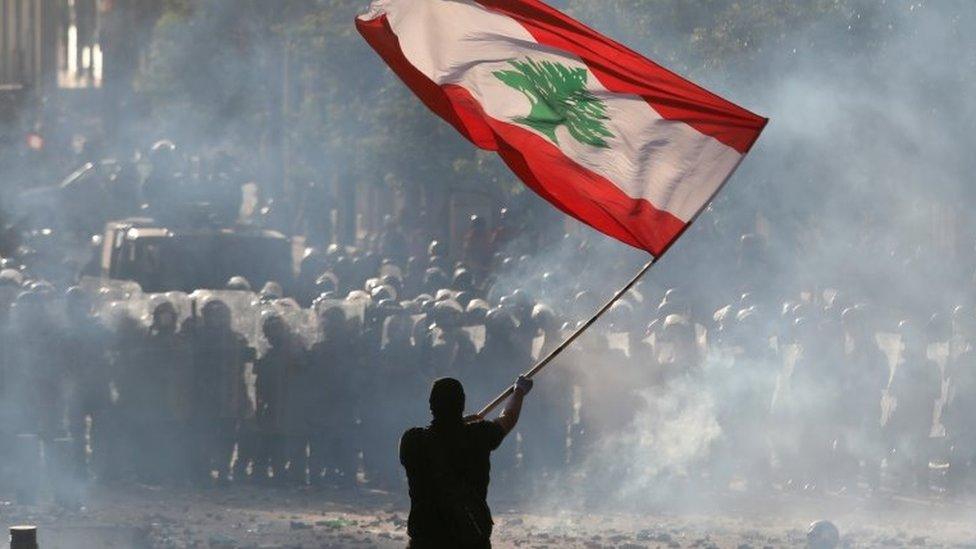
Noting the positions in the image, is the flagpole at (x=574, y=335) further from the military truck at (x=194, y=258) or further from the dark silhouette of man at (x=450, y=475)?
the military truck at (x=194, y=258)

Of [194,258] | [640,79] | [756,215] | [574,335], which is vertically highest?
[756,215]

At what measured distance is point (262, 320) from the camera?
14.1m

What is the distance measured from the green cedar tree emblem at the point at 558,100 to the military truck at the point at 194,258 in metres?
13.3

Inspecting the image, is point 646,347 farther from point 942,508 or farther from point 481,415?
point 481,415

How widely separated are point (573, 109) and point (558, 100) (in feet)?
0.19

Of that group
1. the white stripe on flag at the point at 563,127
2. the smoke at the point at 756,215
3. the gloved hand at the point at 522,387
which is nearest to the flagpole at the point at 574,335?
the gloved hand at the point at 522,387

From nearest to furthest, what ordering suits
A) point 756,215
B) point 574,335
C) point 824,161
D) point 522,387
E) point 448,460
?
point 448,460 → point 574,335 → point 522,387 → point 824,161 → point 756,215

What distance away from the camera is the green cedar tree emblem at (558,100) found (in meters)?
7.45

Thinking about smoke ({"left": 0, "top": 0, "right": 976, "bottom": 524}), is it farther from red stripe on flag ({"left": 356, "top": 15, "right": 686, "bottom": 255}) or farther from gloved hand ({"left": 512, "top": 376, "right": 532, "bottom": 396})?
gloved hand ({"left": 512, "top": 376, "right": 532, "bottom": 396})

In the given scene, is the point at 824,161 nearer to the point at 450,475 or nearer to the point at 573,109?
the point at 573,109

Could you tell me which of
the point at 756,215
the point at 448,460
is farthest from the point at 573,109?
the point at 756,215

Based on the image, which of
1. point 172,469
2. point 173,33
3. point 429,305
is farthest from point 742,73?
point 173,33

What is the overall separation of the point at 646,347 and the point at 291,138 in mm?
17025

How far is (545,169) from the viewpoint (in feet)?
24.4
